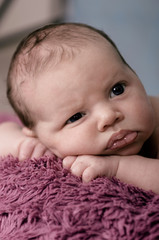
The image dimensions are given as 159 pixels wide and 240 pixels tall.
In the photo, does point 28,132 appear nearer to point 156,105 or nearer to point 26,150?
point 26,150

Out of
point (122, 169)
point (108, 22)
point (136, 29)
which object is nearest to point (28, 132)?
point (122, 169)

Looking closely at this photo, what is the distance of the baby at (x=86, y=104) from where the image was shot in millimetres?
789

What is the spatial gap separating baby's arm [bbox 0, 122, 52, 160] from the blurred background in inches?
3.5

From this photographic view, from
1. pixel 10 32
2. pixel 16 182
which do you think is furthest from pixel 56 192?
pixel 10 32

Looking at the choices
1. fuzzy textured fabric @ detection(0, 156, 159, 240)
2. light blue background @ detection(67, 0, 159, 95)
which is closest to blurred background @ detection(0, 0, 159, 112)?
light blue background @ detection(67, 0, 159, 95)

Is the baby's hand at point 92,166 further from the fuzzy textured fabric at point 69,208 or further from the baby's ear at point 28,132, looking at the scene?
the baby's ear at point 28,132

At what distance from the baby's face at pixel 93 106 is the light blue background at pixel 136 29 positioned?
593 mm

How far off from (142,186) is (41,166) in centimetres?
24

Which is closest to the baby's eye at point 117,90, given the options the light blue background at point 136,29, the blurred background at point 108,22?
the blurred background at point 108,22

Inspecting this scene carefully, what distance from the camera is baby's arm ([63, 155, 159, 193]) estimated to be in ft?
2.52

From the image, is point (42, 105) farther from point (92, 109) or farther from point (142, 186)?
point (142, 186)

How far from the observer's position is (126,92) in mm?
837

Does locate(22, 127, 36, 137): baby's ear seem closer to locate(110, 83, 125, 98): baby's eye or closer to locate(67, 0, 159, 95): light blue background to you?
locate(110, 83, 125, 98): baby's eye

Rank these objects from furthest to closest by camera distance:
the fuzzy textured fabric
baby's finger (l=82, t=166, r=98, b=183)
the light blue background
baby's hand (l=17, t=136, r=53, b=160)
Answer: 1. the light blue background
2. baby's hand (l=17, t=136, r=53, b=160)
3. baby's finger (l=82, t=166, r=98, b=183)
4. the fuzzy textured fabric
